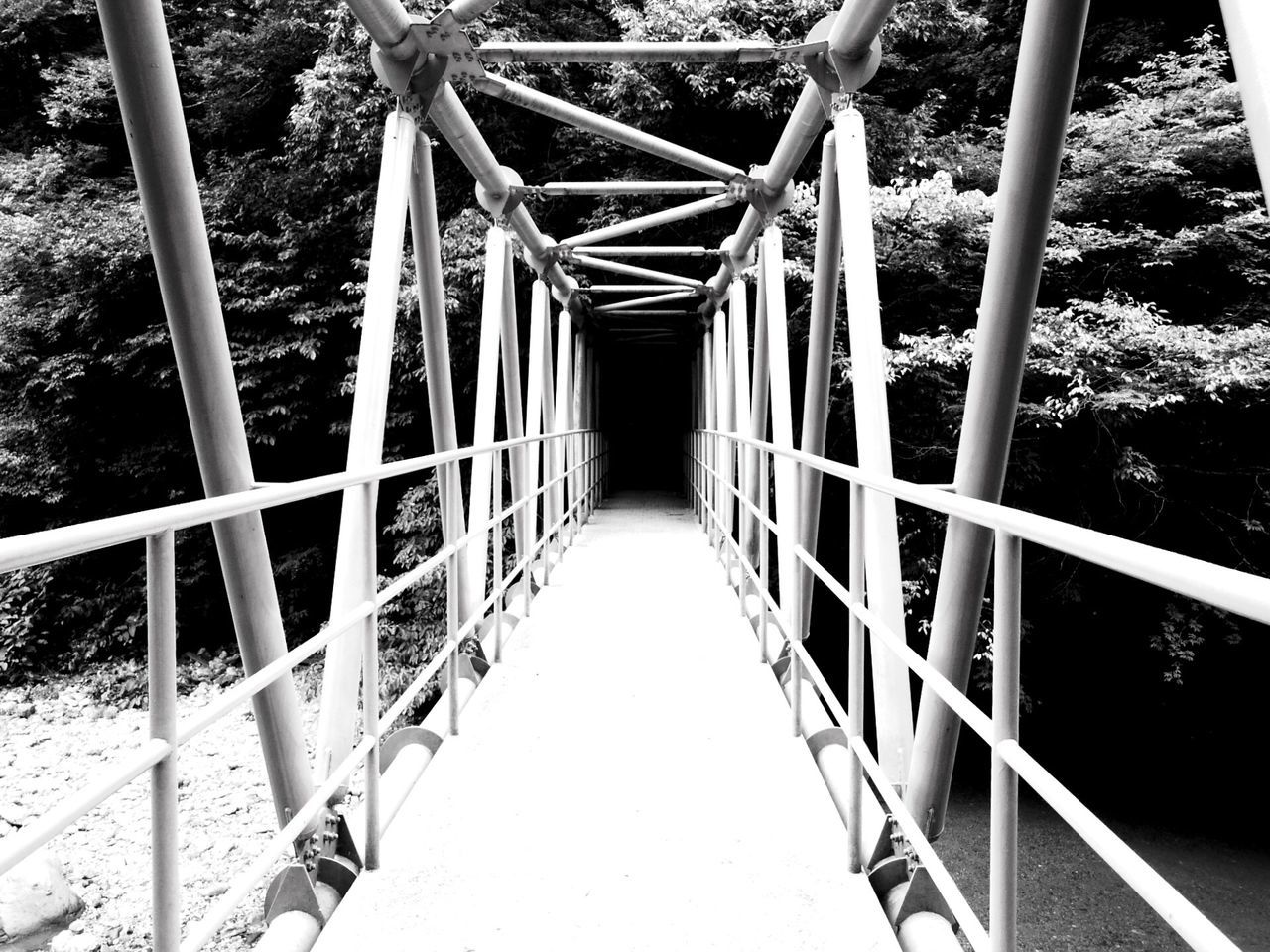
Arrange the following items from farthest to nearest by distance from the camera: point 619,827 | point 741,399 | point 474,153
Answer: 1. point 741,399
2. point 474,153
3. point 619,827

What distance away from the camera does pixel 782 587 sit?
3.32 m

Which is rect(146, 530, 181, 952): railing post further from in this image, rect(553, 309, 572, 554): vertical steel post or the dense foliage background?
the dense foliage background

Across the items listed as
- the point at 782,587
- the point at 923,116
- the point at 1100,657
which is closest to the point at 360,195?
the point at 923,116

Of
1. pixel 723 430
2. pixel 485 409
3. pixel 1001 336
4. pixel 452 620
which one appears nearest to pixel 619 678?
pixel 452 620

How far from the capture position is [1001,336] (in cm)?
176

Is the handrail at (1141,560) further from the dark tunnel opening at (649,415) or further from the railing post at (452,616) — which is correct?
the dark tunnel opening at (649,415)

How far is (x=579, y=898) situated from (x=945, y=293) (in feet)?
24.6

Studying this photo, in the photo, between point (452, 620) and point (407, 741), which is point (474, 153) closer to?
point (452, 620)

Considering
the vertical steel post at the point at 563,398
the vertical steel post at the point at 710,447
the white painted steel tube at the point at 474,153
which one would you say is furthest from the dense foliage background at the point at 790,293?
the white painted steel tube at the point at 474,153

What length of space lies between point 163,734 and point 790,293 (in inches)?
337

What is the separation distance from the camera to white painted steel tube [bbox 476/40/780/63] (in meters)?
3.26

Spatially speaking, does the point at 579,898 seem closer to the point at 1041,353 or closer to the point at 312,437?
the point at 1041,353

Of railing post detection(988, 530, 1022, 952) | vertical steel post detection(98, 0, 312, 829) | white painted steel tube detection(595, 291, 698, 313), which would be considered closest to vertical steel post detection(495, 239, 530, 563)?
vertical steel post detection(98, 0, 312, 829)

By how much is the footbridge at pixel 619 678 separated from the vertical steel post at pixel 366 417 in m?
0.01
